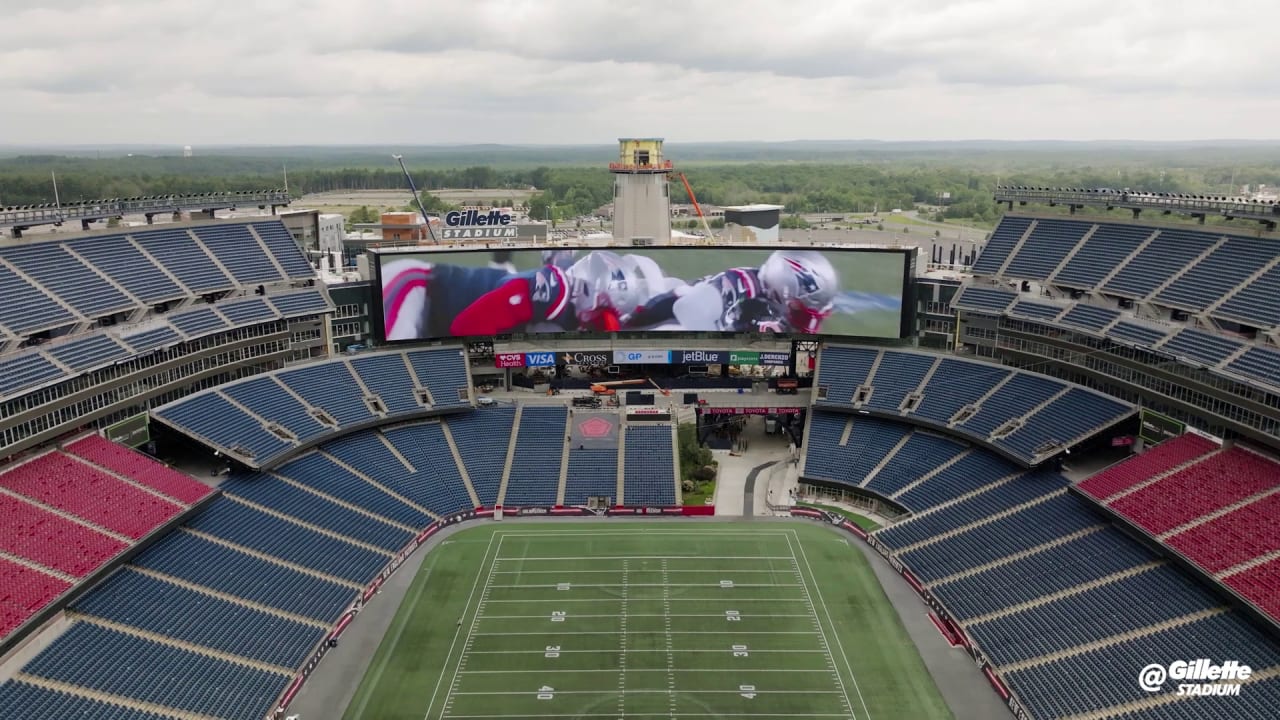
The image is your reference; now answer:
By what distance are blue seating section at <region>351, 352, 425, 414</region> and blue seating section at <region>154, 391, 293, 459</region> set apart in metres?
9.50

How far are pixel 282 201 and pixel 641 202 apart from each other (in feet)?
104

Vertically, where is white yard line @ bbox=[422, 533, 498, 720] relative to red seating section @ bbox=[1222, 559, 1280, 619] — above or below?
below

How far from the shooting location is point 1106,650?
40594 mm

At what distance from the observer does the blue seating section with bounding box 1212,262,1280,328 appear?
50.1 m

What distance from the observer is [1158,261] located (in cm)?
6047

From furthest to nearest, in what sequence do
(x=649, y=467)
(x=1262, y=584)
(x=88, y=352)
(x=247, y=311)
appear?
(x=649, y=467) → (x=247, y=311) → (x=88, y=352) → (x=1262, y=584)

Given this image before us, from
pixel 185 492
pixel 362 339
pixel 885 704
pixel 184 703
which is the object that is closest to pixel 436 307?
pixel 362 339

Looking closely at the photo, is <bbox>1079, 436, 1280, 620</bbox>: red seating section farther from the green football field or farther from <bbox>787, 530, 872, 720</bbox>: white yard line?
<bbox>787, 530, 872, 720</bbox>: white yard line

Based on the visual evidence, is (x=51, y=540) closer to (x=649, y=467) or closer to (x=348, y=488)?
(x=348, y=488)

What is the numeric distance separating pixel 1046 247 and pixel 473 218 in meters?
48.0

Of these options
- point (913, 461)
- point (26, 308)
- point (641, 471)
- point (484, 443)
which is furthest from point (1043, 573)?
point (26, 308)

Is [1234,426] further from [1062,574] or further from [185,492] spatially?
[185,492]

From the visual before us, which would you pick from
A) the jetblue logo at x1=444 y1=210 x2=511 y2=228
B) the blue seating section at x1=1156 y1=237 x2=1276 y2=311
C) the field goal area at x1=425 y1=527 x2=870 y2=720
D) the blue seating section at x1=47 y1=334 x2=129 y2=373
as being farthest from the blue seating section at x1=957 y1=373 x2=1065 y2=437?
the blue seating section at x1=47 y1=334 x2=129 y2=373

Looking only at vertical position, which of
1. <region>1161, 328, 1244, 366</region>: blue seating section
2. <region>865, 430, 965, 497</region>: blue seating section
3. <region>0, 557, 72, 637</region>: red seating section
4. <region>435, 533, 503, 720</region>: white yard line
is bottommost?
<region>435, 533, 503, 720</region>: white yard line
